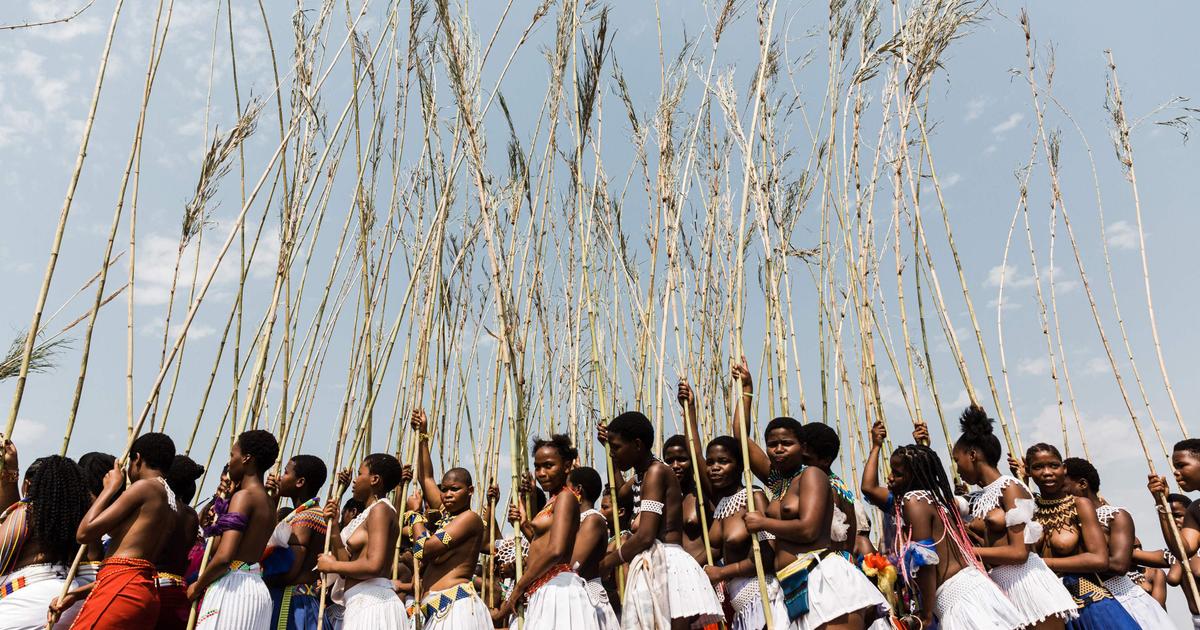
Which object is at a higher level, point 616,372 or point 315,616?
point 616,372

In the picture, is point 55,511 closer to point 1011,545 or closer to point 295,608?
point 295,608

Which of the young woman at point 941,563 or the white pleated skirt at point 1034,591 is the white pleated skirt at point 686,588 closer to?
the young woman at point 941,563

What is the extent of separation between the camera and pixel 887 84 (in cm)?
464

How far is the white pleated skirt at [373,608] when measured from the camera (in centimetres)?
342

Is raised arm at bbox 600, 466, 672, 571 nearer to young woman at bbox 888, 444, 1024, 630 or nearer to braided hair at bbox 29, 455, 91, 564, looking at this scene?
young woman at bbox 888, 444, 1024, 630

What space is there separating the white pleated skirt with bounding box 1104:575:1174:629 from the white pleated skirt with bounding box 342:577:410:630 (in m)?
3.12

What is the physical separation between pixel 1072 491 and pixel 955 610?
4.35 ft

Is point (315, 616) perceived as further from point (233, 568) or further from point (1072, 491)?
point (1072, 491)

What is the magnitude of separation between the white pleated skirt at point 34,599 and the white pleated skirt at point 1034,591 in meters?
3.58

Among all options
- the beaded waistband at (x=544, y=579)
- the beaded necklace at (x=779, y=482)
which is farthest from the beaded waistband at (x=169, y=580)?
the beaded necklace at (x=779, y=482)

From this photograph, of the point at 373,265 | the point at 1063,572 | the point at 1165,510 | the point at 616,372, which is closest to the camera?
the point at 1063,572

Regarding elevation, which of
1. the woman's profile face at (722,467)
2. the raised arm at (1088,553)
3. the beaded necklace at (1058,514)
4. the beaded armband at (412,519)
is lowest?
the raised arm at (1088,553)

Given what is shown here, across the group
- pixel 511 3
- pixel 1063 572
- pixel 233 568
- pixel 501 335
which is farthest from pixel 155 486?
pixel 1063 572

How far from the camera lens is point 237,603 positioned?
3.17m
